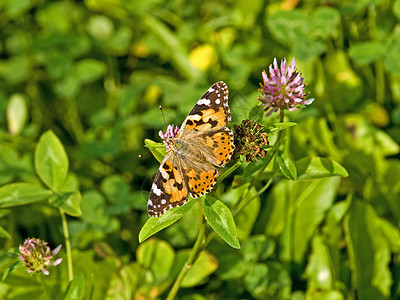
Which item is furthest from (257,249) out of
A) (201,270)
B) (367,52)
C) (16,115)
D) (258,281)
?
(16,115)

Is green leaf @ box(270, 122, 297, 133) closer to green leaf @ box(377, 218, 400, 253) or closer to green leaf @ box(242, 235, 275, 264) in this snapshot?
green leaf @ box(242, 235, 275, 264)

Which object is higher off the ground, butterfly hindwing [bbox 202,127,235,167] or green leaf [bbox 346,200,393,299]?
butterfly hindwing [bbox 202,127,235,167]

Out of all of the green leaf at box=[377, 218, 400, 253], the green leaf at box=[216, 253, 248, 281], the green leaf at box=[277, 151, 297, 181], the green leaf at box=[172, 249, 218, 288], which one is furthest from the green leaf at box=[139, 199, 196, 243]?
the green leaf at box=[377, 218, 400, 253]

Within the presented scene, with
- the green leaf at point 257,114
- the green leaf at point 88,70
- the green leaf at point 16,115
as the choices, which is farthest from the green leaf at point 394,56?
the green leaf at point 16,115

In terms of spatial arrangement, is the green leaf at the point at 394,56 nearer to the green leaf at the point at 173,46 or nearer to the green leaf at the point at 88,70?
the green leaf at the point at 173,46

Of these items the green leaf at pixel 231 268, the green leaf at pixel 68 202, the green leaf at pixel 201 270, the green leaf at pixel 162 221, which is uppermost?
the green leaf at pixel 162 221

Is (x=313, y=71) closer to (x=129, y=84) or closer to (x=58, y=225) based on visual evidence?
(x=129, y=84)
